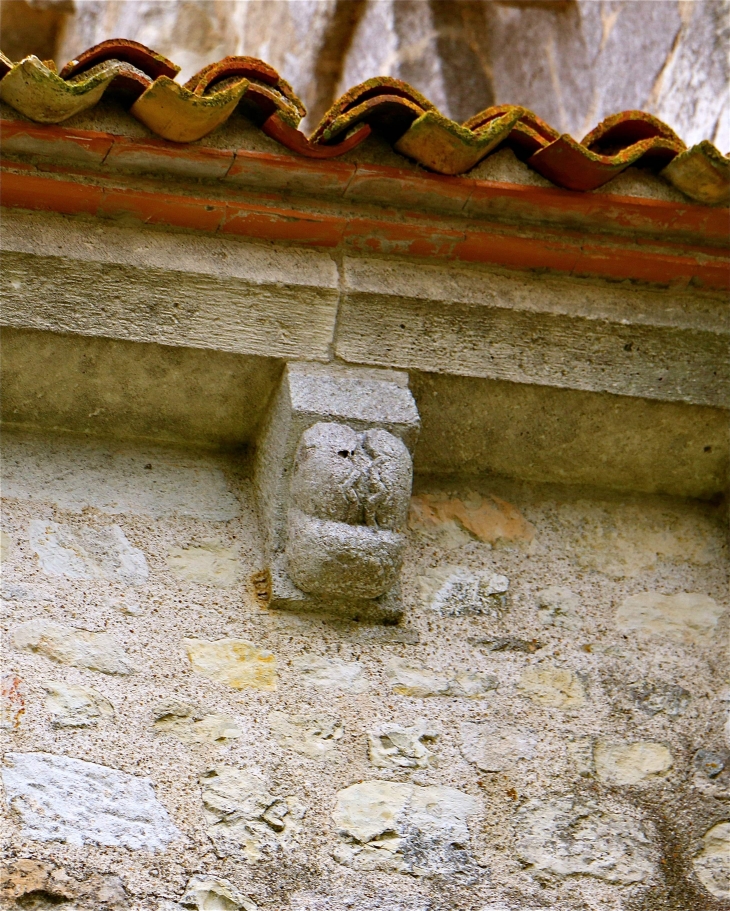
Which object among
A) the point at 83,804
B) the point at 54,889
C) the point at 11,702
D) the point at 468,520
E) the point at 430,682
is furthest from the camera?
the point at 468,520

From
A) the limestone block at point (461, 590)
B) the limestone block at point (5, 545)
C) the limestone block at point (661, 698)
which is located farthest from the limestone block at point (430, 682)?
the limestone block at point (5, 545)

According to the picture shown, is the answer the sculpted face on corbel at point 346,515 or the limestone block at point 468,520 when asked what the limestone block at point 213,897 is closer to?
the sculpted face on corbel at point 346,515

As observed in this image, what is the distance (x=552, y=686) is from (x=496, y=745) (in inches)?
7.2

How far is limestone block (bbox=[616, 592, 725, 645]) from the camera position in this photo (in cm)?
240

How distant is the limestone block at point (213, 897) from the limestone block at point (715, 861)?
801 mm

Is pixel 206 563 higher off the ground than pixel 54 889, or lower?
higher

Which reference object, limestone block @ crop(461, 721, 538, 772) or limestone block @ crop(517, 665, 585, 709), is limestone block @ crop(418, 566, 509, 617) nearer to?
limestone block @ crop(517, 665, 585, 709)

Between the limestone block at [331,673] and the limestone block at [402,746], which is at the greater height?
the limestone block at [331,673]

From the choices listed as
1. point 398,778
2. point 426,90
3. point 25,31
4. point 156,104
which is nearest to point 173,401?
point 156,104

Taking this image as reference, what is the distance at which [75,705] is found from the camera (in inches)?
80.2

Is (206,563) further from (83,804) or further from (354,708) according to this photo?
(83,804)

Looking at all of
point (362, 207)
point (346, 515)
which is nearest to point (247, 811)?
point (346, 515)

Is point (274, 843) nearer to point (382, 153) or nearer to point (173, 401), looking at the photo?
Result: point (173, 401)

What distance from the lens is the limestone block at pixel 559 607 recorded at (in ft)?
7.79
